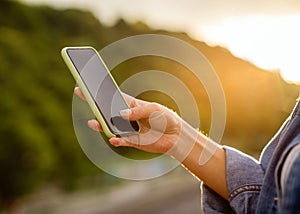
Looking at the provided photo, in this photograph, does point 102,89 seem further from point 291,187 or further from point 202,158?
point 291,187

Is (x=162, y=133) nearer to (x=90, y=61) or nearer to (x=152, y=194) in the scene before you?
(x=90, y=61)

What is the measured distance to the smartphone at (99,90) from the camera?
1.00 m

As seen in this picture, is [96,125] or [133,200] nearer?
[96,125]

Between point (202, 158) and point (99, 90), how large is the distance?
0.62 ft

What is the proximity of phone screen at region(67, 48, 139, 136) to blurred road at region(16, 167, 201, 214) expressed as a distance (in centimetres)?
831

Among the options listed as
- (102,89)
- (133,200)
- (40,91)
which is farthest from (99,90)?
(133,200)

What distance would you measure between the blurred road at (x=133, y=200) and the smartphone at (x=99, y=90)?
8316mm

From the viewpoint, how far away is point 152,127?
1040 mm

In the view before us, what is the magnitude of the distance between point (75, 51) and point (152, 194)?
451 inches

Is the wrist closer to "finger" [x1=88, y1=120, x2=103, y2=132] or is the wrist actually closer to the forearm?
the forearm

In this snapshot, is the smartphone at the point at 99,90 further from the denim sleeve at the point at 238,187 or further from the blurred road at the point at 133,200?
the blurred road at the point at 133,200

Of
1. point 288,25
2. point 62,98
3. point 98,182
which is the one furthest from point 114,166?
point 288,25

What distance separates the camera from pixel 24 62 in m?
9.66

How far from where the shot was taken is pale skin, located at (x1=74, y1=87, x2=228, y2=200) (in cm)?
101
